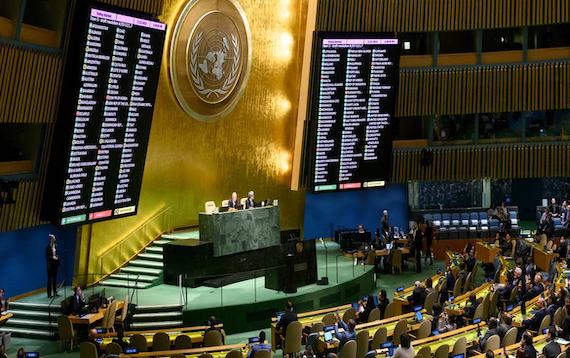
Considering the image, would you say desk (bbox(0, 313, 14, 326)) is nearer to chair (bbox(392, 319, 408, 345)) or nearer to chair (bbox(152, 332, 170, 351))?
chair (bbox(152, 332, 170, 351))

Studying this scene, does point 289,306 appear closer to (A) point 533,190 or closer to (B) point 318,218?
(B) point 318,218

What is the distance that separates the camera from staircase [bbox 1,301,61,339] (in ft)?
64.5

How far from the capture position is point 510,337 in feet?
53.0

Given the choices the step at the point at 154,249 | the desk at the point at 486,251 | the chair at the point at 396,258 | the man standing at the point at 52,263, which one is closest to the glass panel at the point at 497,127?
the desk at the point at 486,251

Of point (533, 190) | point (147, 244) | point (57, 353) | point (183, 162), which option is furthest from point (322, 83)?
point (533, 190)

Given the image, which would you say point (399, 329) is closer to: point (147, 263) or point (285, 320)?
point (285, 320)

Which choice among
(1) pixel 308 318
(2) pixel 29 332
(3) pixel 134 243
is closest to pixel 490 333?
(1) pixel 308 318

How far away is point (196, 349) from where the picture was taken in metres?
16.0

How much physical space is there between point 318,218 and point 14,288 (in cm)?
1141

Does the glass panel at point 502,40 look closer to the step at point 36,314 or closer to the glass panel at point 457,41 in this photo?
the glass panel at point 457,41

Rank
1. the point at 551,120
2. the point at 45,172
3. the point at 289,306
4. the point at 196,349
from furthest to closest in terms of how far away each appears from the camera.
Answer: the point at 551,120, the point at 45,172, the point at 289,306, the point at 196,349

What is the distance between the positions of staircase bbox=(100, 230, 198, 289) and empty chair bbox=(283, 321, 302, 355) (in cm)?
514

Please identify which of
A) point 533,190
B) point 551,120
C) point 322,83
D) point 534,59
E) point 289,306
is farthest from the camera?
point 533,190

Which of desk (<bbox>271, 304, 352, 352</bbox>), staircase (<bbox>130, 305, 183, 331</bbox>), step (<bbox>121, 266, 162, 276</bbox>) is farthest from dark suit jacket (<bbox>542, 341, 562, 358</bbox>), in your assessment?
step (<bbox>121, 266, 162, 276</bbox>)
